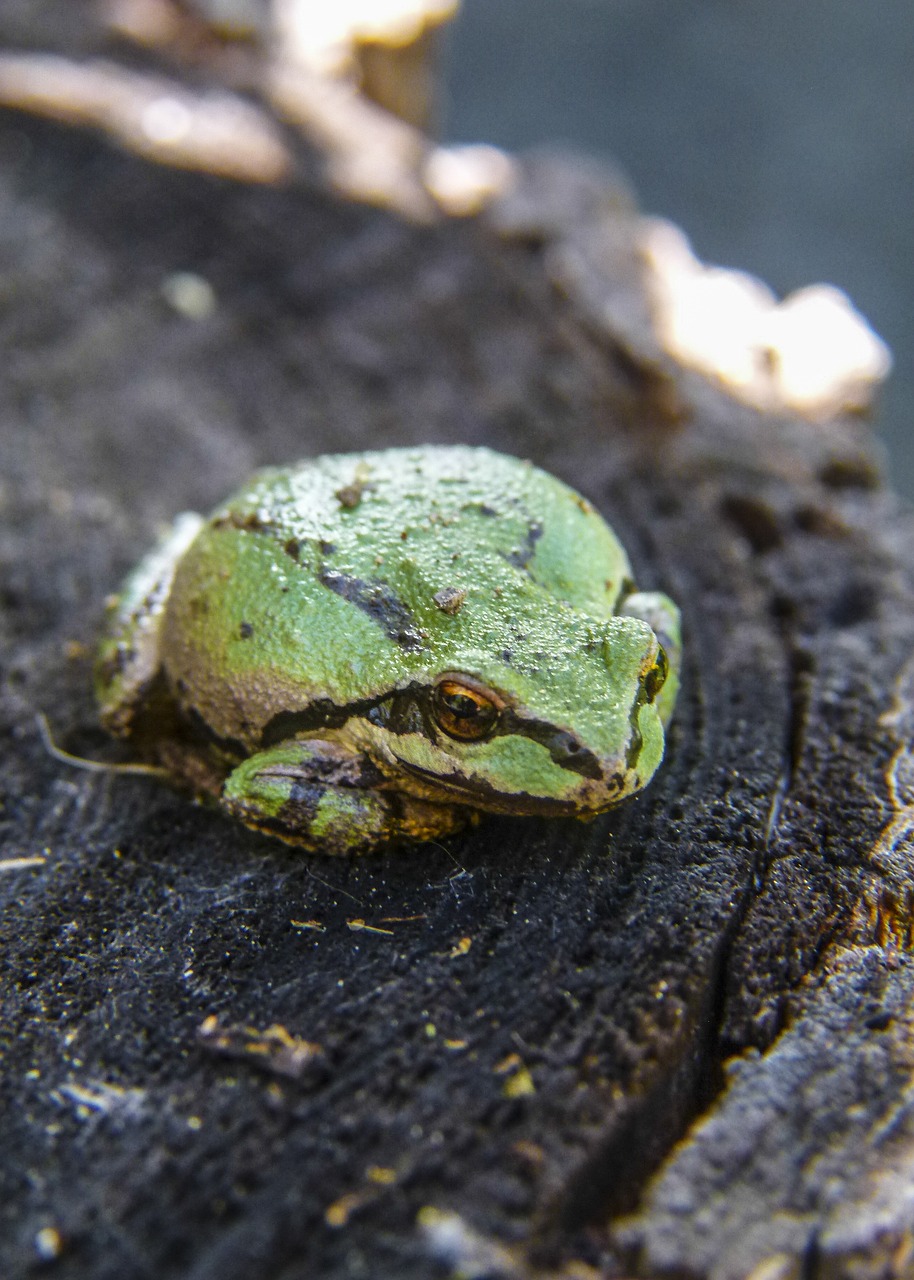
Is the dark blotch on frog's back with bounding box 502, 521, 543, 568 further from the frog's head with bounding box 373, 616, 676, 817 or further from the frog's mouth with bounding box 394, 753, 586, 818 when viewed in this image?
the frog's mouth with bounding box 394, 753, 586, 818

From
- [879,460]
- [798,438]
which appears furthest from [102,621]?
[879,460]

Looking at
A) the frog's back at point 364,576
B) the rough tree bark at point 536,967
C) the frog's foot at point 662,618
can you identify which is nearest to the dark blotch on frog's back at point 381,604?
the frog's back at point 364,576

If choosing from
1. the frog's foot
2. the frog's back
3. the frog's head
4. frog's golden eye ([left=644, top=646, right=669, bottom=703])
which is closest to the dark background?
the frog's foot

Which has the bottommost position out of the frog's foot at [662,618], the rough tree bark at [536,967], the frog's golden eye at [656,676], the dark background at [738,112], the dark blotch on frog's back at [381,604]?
the rough tree bark at [536,967]

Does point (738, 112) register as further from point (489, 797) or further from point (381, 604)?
point (489, 797)

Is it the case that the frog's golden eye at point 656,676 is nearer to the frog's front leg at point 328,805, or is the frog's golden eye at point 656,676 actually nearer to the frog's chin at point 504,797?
the frog's chin at point 504,797

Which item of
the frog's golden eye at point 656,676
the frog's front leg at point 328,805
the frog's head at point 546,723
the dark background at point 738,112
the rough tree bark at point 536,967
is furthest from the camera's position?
the dark background at point 738,112
